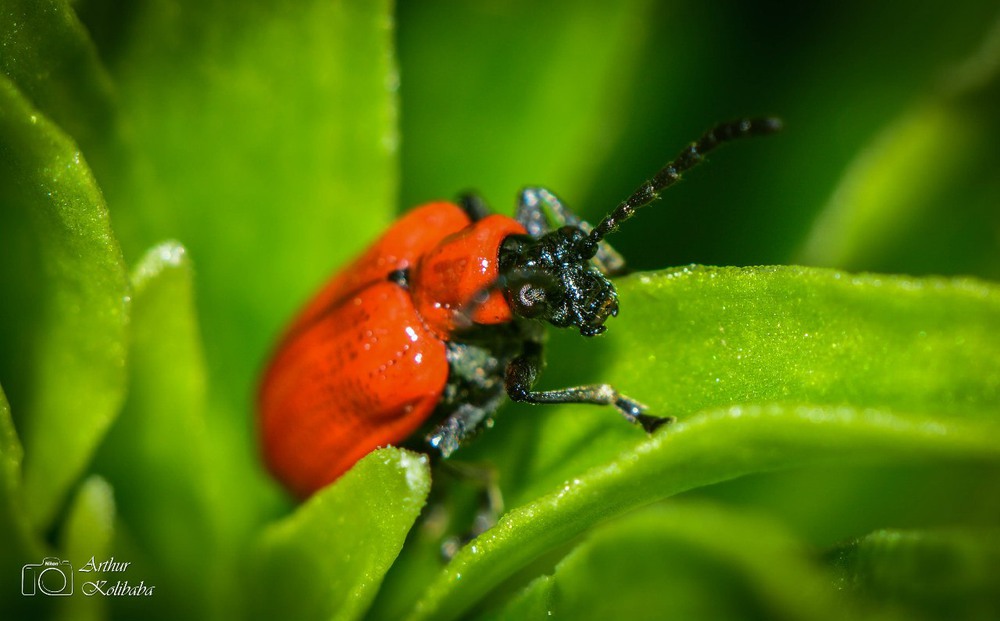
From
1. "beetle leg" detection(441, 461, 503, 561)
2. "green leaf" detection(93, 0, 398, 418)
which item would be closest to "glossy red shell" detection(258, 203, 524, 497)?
"green leaf" detection(93, 0, 398, 418)

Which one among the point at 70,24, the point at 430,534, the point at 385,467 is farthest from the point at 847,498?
the point at 70,24

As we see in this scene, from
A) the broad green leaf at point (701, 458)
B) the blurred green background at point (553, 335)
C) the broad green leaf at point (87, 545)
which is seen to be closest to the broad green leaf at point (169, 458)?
the blurred green background at point (553, 335)

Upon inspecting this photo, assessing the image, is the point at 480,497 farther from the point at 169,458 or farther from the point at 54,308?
the point at 54,308

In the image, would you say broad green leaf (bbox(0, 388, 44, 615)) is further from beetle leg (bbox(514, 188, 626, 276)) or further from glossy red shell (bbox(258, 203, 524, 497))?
beetle leg (bbox(514, 188, 626, 276))

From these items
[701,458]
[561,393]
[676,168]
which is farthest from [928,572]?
[676,168]

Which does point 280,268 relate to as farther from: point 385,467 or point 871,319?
point 871,319

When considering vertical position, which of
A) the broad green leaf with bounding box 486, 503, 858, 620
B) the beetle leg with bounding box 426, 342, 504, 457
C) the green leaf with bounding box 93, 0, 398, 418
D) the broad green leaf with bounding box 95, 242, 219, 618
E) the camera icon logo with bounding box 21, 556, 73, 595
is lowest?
the camera icon logo with bounding box 21, 556, 73, 595

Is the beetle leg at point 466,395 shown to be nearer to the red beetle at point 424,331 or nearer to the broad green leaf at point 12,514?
the red beetle at point 424,331
